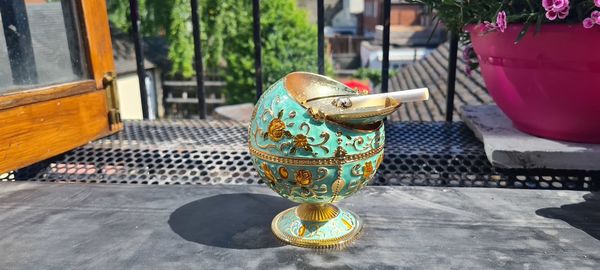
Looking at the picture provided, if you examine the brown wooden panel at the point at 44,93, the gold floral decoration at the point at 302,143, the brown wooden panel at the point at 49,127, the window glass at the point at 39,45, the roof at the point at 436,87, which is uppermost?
the window glass at the point at 39,45

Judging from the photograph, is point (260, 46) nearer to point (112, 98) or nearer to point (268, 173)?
point (112, 98)

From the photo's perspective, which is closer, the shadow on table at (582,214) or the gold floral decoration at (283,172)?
the gold floral decoration at (283,172)

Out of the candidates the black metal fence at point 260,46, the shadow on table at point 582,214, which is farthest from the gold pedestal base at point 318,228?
the black metal fence at point 260,46

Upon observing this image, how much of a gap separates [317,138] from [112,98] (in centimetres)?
111

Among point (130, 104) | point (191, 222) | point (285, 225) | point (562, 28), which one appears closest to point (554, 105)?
point (562, 28)

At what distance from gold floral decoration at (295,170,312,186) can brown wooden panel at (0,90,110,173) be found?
95cm

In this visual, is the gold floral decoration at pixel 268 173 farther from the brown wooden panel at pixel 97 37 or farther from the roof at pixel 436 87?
the roof at pixel 436 87

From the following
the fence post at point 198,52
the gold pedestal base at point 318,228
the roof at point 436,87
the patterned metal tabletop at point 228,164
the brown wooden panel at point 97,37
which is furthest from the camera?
the roof at point 436,87

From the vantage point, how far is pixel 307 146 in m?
0.90

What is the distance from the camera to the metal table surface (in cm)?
97

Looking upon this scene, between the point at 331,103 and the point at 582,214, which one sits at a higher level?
the point at 331,103

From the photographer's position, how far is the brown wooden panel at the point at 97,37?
160 cm

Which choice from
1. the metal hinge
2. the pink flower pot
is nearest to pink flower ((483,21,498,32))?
the pink flower pot

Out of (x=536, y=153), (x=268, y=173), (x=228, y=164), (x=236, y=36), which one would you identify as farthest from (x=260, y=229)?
(x=236, y=36)
